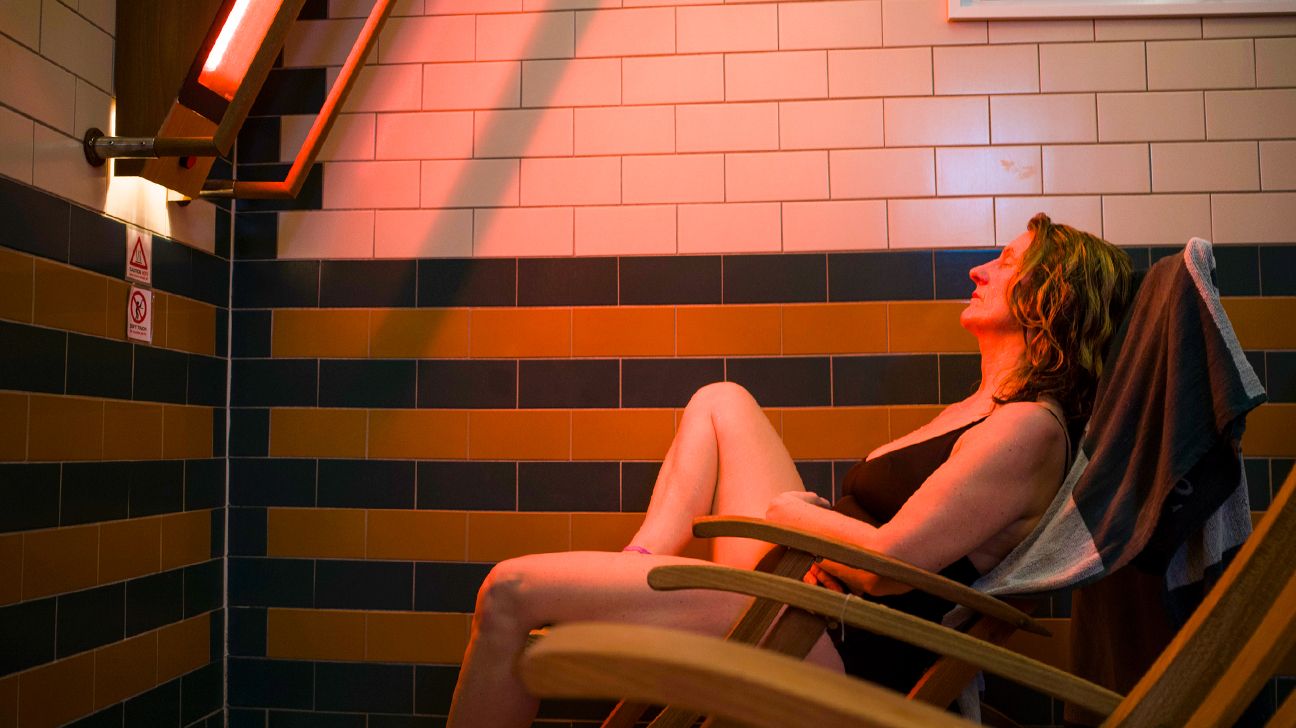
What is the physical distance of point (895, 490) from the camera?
1.99 metres

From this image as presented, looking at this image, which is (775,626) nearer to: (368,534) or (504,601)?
(504,601)

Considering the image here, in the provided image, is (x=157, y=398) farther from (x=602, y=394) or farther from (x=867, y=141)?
(x=867, y=141)

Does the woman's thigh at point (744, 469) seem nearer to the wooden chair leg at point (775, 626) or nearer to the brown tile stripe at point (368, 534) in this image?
the wooden chair leg at point (775, 626)

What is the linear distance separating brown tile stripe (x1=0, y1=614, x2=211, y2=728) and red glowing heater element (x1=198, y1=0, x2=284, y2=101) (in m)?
1.23

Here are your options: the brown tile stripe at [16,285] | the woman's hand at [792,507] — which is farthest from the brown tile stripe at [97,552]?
the woman's hand at [792,507]

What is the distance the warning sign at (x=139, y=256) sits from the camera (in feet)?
7.34

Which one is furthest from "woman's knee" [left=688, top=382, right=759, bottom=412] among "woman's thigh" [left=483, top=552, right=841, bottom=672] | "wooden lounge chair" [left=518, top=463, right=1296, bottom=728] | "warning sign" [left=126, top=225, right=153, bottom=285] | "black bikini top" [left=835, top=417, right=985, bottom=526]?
"wooden lounge chair" [left=518, top=463, right=1296, bottom=728]

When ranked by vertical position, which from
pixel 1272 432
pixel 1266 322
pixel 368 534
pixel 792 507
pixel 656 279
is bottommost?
pixel 368 534

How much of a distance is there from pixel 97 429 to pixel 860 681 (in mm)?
2022

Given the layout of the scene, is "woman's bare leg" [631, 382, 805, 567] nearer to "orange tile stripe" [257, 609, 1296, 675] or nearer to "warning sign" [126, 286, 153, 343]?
"orange tile stripe" [257, 609, 1296, 675]

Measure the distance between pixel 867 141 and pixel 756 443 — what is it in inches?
36.9

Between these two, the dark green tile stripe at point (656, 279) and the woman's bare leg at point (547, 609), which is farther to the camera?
the dark green tile stripe at point (656, 279)

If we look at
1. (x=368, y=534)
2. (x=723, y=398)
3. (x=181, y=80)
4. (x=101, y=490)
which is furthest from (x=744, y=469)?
(x=181, y=80)

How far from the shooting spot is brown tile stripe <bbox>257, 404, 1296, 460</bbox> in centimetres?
256
